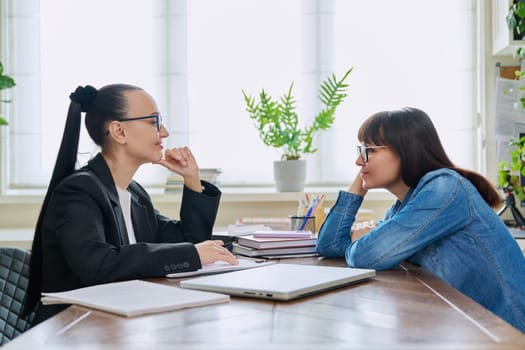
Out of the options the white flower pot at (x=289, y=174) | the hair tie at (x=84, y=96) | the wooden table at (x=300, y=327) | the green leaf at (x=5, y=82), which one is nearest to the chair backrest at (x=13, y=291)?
the hair tie at (x=84, y=96)

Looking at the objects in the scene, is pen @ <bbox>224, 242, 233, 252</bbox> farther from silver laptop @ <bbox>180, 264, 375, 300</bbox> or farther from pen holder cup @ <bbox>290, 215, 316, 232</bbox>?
silver laptop @ <bbox>180, 264, 375, 300</bbox>

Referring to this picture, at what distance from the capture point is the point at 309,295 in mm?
1211

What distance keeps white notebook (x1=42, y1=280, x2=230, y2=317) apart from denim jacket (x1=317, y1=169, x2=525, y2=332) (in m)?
0.53

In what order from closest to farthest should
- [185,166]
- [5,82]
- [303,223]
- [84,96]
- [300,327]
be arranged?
[300,327] → [84,96] → [185,166] → [303,223] → [5,82]

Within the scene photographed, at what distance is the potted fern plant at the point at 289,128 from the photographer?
3326 millimetres

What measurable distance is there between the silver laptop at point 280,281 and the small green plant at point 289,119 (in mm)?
1900

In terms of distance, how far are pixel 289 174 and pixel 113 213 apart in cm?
176

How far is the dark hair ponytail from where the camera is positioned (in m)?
1.71

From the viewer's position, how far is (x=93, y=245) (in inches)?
58.9

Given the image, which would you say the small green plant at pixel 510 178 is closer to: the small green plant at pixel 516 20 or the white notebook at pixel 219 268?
the small green plant at pixel 516 20

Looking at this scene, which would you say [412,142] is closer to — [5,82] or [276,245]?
[276,245]

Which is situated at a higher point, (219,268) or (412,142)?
(412,142)

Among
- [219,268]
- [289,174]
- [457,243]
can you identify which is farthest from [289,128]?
[219,268]

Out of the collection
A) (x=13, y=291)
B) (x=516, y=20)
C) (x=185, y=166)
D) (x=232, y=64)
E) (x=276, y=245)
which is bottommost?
(x=13, y=291)
